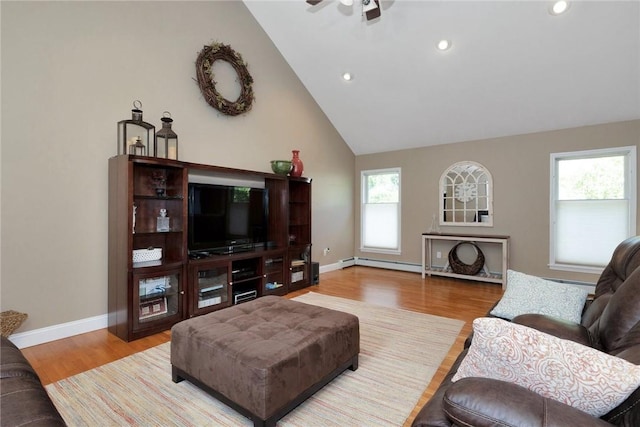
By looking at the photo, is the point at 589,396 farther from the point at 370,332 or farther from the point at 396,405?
the point at 370,332

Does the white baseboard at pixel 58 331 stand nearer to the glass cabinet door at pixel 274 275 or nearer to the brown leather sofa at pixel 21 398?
the brown leather sofa at pixel 21 398

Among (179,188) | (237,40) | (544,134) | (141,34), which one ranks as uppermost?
(237,40)

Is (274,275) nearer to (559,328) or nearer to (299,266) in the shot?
(299,266)

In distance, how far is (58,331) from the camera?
2.69 meters

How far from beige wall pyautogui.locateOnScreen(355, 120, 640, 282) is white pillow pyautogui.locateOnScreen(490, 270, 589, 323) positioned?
116 inches

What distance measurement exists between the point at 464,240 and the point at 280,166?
323cm

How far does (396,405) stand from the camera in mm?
1824

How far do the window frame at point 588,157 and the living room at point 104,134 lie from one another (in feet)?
0.25

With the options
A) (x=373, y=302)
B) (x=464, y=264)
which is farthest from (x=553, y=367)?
(x=464, y=264)

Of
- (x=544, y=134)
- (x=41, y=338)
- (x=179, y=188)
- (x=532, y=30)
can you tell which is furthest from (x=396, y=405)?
(x=544, y=134)

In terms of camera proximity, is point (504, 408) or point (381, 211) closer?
point (504, 408)

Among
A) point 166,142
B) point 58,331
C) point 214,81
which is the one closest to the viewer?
point 58,331

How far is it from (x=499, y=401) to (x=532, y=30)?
405 centimetres

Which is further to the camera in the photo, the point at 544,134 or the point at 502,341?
the point at 544,134
